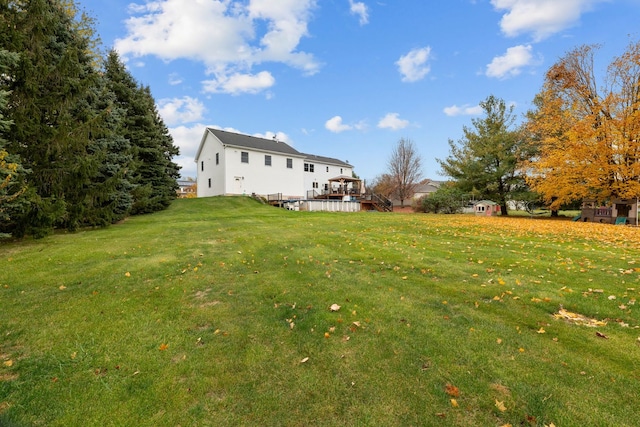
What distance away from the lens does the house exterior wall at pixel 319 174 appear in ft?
126

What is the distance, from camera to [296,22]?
1677cm

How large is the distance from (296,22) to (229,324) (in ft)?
59.3

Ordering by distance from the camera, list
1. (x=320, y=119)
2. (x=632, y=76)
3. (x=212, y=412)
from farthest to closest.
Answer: (x=320, y=119) → (x=632, y=76) → (x=212, y=412)

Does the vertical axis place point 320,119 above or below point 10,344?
above

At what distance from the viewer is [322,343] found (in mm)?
3113

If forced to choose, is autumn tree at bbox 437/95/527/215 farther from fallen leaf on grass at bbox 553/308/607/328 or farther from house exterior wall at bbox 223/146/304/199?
fallen leaf on grass at bbox 553/308/607/328

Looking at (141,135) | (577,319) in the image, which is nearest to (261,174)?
(141,135)

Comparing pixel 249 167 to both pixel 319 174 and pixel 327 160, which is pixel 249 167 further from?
pixel 327 160

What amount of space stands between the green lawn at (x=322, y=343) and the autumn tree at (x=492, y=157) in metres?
20.2

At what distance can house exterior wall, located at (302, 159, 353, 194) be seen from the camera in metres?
38.4

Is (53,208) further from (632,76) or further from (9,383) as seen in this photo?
(632,76)

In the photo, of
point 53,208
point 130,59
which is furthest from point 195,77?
point 53,208

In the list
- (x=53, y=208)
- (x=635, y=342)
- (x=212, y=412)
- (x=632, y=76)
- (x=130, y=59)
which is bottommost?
(x=212, y=412)

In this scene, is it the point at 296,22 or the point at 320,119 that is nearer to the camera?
the point at 296,22
